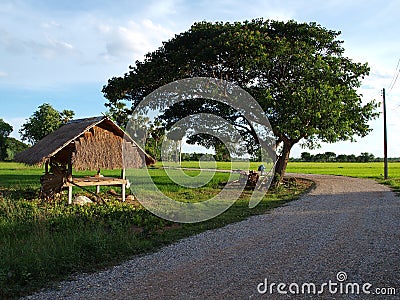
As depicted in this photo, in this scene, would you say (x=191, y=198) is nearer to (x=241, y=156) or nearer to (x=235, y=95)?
(x=235, y=95)

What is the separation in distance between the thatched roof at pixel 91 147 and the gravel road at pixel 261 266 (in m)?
7.26

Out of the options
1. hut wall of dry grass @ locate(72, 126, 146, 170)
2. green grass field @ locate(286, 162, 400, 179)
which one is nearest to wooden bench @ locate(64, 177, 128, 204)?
hut wall of dry grass @ locate(72, 126, 146, 170)

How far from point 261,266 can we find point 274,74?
733 inches

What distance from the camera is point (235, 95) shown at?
23.6 meters

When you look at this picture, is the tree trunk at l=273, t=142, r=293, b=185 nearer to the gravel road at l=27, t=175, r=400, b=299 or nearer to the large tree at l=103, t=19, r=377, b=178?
the large tree at l=103, t=19, r=377, b=178

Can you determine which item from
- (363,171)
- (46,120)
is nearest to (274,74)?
(363,171)

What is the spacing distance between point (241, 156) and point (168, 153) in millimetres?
5446

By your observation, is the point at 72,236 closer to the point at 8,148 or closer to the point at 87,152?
the point at 87,152

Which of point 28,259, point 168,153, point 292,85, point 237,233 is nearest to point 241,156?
point 168,153

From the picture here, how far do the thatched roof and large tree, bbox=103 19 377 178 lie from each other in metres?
7.13

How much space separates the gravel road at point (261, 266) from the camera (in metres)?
6.05

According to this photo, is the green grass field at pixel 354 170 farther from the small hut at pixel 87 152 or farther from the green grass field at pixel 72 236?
the green grass field at pixel 72 236

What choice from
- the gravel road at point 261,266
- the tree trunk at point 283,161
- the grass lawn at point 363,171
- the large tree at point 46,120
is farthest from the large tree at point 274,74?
the large tree at point 46,120

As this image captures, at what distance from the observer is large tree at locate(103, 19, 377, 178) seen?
859 inches
